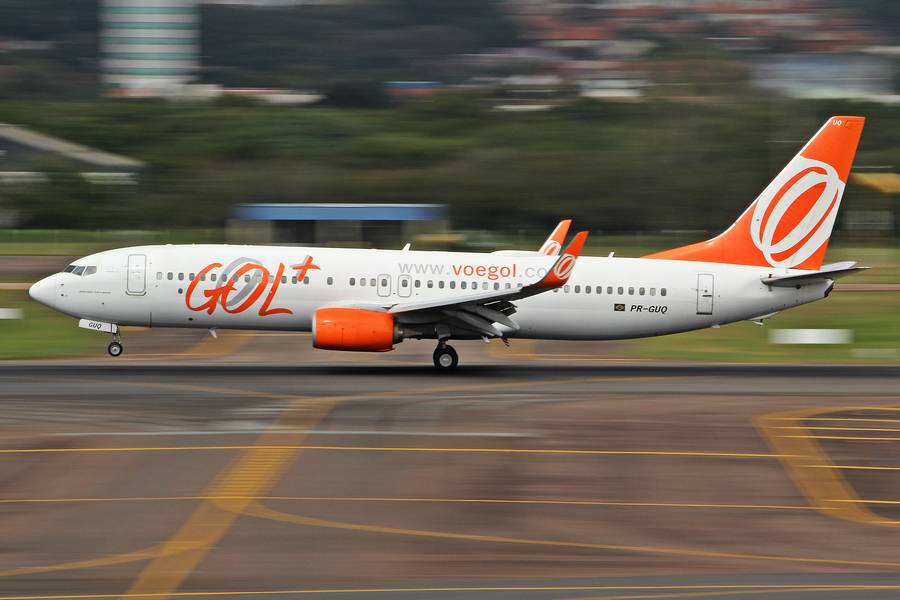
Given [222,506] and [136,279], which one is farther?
[136,279]

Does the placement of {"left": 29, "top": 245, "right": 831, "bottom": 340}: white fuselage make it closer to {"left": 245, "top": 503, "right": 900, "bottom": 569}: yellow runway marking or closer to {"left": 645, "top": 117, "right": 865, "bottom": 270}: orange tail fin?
{"left": 645, "top": 117, "right": 865, "bottom": 270}: orange tail fin

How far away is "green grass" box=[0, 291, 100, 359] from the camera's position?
3769 centimetres

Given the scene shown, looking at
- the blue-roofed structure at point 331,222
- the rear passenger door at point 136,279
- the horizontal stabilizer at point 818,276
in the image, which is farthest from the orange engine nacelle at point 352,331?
the blue-roofed structure at point 331,222

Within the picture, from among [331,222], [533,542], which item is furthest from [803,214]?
[331,222]

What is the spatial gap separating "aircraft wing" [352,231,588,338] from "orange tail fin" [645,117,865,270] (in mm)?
6459

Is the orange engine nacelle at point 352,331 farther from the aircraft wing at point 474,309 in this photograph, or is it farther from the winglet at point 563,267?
the winglet at point 563,267

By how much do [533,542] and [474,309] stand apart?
1593 centimetres

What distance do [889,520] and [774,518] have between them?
1.84 m

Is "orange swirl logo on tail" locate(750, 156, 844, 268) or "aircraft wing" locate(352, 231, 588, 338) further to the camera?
"orange swirl logo on tail" locate(750, 156, 844, 268)

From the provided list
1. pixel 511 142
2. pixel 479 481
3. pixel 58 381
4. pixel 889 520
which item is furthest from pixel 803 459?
pixel 511 142

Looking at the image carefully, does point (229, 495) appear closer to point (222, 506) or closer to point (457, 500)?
point (222, 506)

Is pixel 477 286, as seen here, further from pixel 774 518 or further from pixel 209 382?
pixel 774 518

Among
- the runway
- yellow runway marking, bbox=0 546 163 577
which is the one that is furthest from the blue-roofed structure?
yellow runway marking, bbox=0 546 163 577

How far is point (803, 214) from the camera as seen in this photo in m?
35.1
